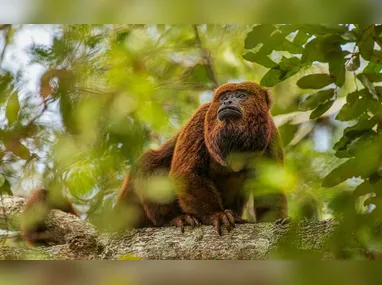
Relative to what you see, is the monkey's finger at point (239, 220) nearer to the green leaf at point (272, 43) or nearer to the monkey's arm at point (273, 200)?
the monkey's arm at point (273, 200)

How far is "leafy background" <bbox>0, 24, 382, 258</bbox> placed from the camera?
1.48 m

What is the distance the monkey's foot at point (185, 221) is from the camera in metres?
1.60

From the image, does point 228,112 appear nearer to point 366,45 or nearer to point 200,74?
point 200,74

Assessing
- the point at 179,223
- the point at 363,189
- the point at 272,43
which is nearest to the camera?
the point at 363,189

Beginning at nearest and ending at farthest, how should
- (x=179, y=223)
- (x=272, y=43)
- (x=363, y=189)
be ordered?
(x=363, y=189) < (x=272, y=43) < (x=179, y=223)

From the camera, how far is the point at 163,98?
5.22 feet

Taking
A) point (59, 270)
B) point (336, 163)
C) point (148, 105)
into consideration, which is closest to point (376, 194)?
point (336, 163)

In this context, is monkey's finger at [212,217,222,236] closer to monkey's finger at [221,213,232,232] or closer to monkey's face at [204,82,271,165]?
monkey's finger at [221,213,232,232]

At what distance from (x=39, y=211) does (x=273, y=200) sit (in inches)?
26.1

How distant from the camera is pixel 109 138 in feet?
5.11

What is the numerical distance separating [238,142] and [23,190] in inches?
24.9

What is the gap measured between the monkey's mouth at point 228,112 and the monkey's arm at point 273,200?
108 millimetres

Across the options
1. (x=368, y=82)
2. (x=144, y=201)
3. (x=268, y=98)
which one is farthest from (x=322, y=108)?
(x=144, y=201)

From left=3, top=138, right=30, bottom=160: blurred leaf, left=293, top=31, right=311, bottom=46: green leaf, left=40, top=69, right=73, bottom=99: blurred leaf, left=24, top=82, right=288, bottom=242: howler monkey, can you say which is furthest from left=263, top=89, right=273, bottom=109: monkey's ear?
left=3, top=138, right=30, bottom=160: blurred leaf
